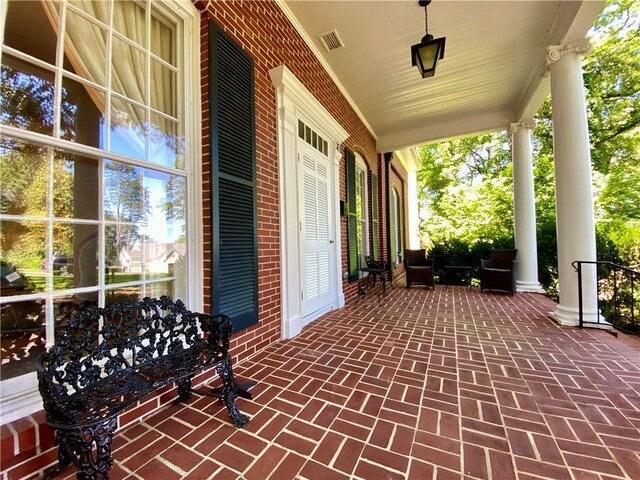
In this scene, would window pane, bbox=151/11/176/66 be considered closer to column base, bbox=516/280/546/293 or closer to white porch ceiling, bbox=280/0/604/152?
white porch ceiling, bbox=280/0/604/152

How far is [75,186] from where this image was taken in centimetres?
154

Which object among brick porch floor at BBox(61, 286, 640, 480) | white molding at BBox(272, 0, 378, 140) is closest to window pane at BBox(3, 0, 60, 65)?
brick porch floor at BBox(61, 286, 640, 480)

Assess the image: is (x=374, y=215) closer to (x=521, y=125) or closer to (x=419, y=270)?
(x=419, y=270)

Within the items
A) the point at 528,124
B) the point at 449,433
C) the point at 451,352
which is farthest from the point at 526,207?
the point at 449,433

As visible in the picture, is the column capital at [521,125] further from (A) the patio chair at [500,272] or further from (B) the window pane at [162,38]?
(B) the window pane at [162,38]

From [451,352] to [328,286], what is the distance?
1801 mm

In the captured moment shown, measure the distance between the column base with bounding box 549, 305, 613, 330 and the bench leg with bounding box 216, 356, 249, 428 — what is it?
3.65 m

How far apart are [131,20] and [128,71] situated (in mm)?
355

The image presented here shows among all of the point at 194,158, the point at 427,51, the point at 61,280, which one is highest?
the point at 427,51

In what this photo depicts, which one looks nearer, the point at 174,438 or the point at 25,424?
the point at 25,424

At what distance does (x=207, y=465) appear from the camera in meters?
1.23

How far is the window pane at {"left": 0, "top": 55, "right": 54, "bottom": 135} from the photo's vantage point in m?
1.29

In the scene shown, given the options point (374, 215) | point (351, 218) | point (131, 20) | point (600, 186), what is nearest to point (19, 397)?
point (131, 20)

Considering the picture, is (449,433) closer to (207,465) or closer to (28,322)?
(207,465)
